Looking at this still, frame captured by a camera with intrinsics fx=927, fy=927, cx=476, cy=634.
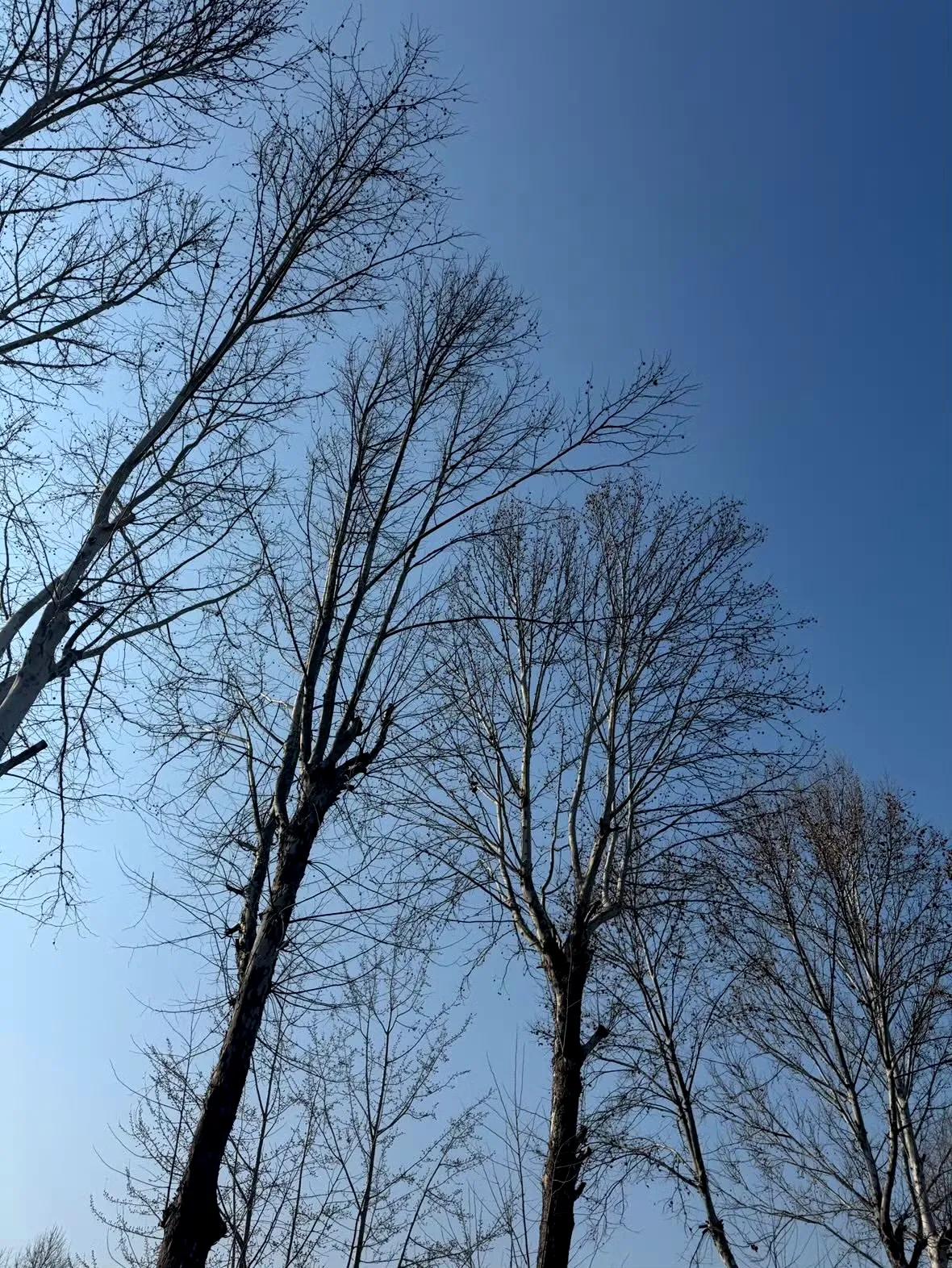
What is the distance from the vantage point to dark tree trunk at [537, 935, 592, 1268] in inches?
271

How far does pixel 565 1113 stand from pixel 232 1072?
11.8 feet

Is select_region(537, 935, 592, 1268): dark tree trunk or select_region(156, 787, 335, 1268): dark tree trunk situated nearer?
select_region(156, 787, 335, 1268): dark tree trunk

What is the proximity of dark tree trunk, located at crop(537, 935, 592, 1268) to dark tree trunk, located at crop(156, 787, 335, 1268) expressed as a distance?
3282 millimetres

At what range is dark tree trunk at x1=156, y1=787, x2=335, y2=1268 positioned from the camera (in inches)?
173

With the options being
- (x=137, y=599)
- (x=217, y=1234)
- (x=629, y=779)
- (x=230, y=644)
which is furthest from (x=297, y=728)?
(x=629, y=779)

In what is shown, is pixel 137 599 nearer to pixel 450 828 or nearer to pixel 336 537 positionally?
pixel 336 537

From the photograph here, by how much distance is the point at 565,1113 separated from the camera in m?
7.36

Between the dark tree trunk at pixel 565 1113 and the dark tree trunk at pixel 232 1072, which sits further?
the dark tree trunk at pixel 565 1113

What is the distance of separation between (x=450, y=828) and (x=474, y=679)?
1.61m

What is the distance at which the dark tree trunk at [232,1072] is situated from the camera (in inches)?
173

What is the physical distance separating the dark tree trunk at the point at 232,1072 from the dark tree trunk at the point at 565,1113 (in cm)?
328

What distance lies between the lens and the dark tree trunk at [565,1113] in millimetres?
6883

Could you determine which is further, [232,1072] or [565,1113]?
[565,1113]

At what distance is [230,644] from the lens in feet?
20.4
